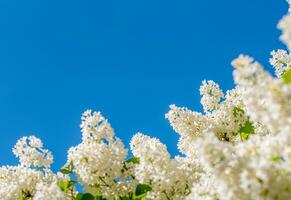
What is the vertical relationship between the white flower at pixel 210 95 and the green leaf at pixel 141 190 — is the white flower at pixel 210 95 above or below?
above

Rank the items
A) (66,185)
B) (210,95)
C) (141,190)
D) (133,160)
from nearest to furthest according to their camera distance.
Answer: (141,190) → (133,160) → (66,185) → (210,95)

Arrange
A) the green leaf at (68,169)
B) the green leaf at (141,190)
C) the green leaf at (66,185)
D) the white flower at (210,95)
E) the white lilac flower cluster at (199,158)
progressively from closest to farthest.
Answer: the white lilac flower cluster at (199,158) < the green leaf at (141,190) < the green leaf at (66,185) < the green leaf at (68,169) < the white flower at (210,95)

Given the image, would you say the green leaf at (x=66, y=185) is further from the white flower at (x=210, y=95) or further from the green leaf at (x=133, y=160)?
the white flower at (x=210, y=95)

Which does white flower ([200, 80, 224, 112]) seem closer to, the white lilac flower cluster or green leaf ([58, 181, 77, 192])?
the white lilac flower cluster

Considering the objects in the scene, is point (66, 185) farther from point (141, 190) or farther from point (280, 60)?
point (280, 60)

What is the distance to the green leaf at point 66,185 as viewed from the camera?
36.6 ft

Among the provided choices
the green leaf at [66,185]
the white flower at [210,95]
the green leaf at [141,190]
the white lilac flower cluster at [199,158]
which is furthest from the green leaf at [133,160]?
the white flower at [210,95]

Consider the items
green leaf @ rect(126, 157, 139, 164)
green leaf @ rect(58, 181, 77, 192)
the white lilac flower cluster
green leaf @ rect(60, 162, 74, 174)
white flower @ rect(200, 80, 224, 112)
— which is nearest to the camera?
the white lilac flower cluster

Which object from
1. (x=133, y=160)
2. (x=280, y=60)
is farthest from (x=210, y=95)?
(x=133, y=160)

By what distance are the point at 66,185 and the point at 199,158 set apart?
114 inches

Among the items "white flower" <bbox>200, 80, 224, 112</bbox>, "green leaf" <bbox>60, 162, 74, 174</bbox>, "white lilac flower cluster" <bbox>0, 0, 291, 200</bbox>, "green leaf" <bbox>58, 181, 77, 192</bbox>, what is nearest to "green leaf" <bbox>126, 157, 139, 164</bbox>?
"white lilac flower cluster" <bbox>0, 0, 291, 200</bbox>

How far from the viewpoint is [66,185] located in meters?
11.1

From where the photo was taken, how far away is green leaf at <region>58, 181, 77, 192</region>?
11148 mm

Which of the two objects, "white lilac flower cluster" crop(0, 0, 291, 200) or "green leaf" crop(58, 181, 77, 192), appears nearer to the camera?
"white lilac flower cluster" crop(0, 0, 291, 200)
